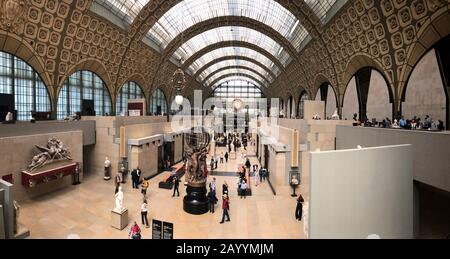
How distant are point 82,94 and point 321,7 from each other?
1939 cm

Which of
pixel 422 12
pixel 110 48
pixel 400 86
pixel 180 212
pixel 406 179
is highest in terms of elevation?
pixel 110 48

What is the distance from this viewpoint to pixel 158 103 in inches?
1366

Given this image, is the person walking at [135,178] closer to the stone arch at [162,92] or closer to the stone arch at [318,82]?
the stone arch at [318,82]

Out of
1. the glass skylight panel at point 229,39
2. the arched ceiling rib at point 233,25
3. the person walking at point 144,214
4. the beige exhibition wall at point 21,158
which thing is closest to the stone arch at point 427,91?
the person walking at point 144,214

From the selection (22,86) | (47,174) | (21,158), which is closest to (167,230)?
(47,174)

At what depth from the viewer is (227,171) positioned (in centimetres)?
1991

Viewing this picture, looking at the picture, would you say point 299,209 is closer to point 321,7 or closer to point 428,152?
point 428,152

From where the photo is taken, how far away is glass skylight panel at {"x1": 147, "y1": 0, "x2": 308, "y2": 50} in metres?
26.5

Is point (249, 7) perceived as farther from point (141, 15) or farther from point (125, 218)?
point (125, 218)

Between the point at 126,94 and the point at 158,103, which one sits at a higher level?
the point at 126,94

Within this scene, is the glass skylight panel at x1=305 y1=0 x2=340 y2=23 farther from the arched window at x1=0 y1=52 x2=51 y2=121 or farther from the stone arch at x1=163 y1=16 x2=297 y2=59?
the arched window at x1=0 y1=52 x2=51 y2=121

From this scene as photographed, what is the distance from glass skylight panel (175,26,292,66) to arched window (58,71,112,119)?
15616mm
